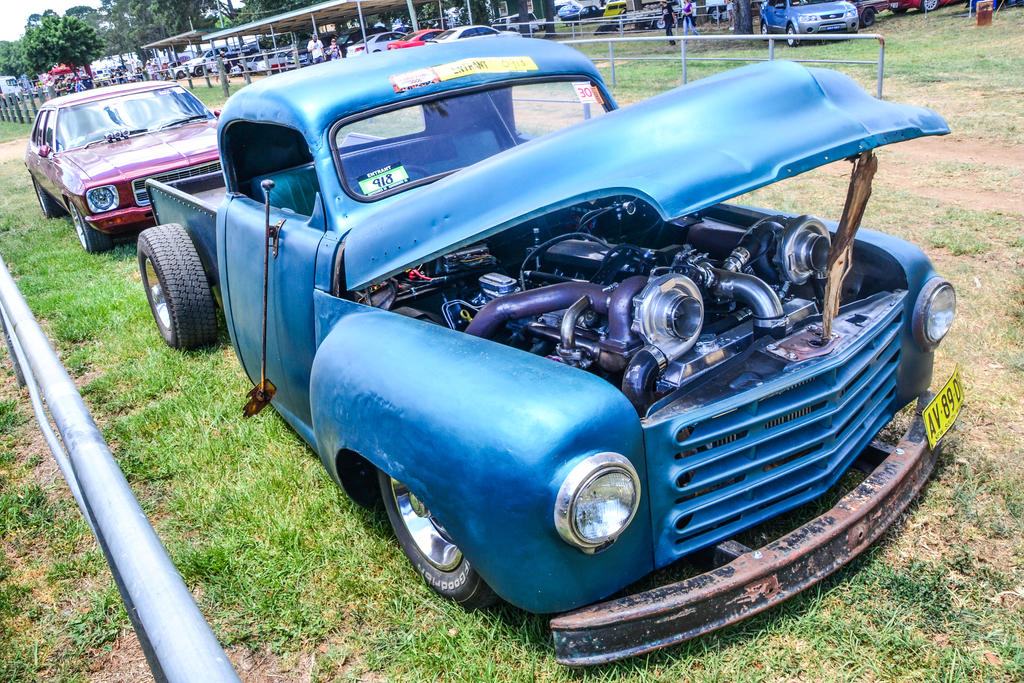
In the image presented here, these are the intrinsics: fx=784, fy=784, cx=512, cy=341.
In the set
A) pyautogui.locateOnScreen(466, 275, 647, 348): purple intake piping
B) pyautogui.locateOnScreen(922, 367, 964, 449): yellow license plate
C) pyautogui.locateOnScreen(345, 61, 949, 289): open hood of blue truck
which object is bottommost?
pyautogui.locateOnScreen(922, 367, 964, 449): yellow license plate

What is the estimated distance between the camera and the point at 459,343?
2.46 m

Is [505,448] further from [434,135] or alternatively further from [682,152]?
[434,135]

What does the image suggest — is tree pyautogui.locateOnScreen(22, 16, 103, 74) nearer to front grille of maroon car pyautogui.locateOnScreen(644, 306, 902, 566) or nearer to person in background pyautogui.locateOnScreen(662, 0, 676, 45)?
person in background pyautogui.locateOnScreen(662, 0, 676, 45)

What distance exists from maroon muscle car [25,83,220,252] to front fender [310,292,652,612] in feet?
19.1

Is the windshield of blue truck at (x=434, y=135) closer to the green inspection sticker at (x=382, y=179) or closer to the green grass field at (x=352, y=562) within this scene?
the green inspection sticker at (x=382, y=179)

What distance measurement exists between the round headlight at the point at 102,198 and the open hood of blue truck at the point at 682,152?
6.17m

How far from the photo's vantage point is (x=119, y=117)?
29.4 feet

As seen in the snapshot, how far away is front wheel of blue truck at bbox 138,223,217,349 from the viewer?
4797 millimetres

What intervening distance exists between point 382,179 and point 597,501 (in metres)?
1.83

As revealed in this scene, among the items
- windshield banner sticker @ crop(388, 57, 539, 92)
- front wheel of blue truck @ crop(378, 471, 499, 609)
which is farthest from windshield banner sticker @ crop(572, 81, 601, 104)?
front wheel of blue truck @ crop(378, 471, 499, 609)

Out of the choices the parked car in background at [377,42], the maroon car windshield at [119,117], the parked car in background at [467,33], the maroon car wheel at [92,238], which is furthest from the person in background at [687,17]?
the maroon car wheel at [92,238]

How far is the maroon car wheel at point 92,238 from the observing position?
8.16 meters

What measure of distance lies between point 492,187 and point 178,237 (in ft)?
10.6

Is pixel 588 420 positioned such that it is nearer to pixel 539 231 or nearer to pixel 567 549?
pixel 567 549
